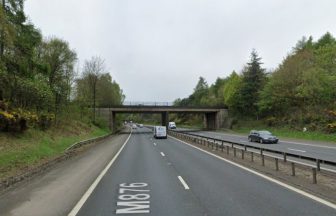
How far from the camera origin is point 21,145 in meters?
24.5

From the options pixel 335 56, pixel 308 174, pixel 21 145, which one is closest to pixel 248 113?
pixel 335 56

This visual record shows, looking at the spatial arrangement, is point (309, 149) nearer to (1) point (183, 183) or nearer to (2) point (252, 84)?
(1) point (183, 183)

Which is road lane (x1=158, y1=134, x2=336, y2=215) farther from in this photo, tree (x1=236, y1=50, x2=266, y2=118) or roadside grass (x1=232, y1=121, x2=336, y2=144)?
tree (x1=236, y1=50, x2=266, y2=118)

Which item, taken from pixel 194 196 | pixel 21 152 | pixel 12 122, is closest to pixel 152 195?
pixel 194 196

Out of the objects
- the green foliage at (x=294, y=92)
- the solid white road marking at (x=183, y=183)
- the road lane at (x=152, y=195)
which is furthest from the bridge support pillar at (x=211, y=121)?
the solid white road marking at (x=183, y=183)

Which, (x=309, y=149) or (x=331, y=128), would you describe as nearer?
(x=309, y=149)

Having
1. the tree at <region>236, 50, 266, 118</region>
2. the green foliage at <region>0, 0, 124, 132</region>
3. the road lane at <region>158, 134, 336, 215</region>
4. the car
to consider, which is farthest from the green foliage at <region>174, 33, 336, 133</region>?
the road lane at <region>158, 134, 336, 215</region>

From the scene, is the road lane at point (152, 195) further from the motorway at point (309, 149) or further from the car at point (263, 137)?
the car at point (263, 137)

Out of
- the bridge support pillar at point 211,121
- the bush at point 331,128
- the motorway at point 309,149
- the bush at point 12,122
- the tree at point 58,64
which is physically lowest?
the motorway at point 309,149

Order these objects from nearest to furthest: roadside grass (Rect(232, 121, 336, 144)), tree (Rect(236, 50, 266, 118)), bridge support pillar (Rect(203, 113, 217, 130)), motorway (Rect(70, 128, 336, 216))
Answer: motorway (Rect(70, 128, 336, 216)), roadside grass (Rect(232, 121, 336, 144)), tree (Rect(236, 50, 266, 118)), bridge support pillar (Rect(203, 113, 217, 130))

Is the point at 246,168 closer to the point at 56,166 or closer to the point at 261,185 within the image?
the point at 261,185

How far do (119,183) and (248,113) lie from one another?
73239 millimetres

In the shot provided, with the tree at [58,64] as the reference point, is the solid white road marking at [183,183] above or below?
below

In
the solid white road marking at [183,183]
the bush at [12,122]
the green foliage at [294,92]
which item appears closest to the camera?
the solid white road marking at [183,183]
